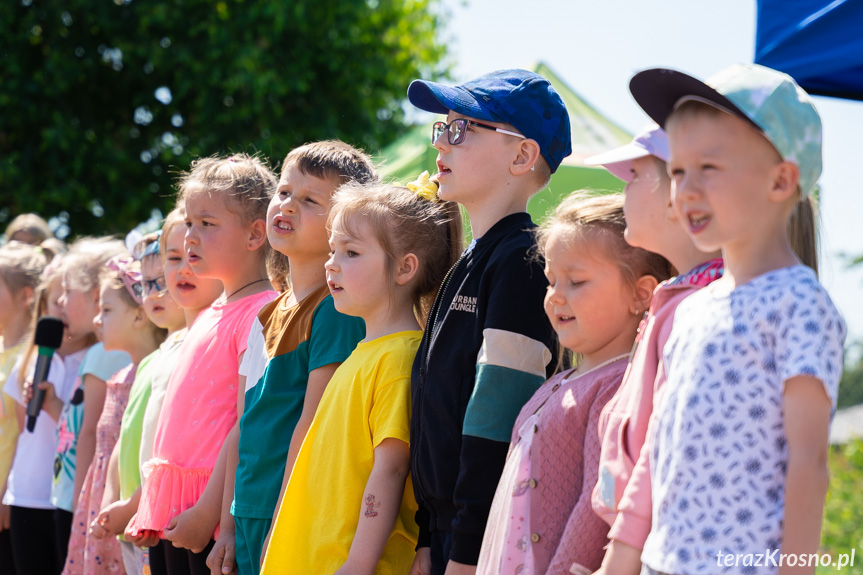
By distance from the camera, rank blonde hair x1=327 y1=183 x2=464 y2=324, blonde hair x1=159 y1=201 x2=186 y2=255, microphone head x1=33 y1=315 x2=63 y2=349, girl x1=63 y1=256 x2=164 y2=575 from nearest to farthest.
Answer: blonde hair x1=327 y1=183 x2=464 y2=324 < blonde hair x1=159 y1=201 x2=186 y2=255 < girl x1=63 y1=256 x2=164 y2=575 < microphone head x1=33 y1=315 x2=63 y2=349

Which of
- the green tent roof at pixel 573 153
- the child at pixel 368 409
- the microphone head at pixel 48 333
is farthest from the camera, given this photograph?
the green tent roof at pixel 573 153

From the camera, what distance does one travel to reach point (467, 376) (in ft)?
8.16

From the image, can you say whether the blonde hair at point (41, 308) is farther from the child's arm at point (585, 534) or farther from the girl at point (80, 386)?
the child's arm at point (585, 534)

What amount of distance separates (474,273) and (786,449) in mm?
1112

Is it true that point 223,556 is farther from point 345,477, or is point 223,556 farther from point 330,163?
point 330,163

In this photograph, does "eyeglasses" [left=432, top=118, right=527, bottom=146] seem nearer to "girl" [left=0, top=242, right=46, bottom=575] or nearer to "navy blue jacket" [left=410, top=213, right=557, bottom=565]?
"navy blue jacket" [left=410, top=213, right=557, bottom=565]

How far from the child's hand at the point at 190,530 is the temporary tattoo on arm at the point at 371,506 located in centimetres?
91

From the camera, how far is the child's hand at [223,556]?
3.13 m

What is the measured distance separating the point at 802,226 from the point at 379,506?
1.45 metres

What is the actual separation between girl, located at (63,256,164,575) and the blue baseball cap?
250 centimetres

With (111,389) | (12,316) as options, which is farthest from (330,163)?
(12,316)

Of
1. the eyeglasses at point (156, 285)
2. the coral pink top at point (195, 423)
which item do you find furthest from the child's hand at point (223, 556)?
the eyeglasses at point (156, 285)

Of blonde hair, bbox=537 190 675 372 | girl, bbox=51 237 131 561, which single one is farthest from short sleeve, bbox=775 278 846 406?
girl, bbox=51 237 131 561

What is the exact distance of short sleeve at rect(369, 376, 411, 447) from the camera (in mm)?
2701
